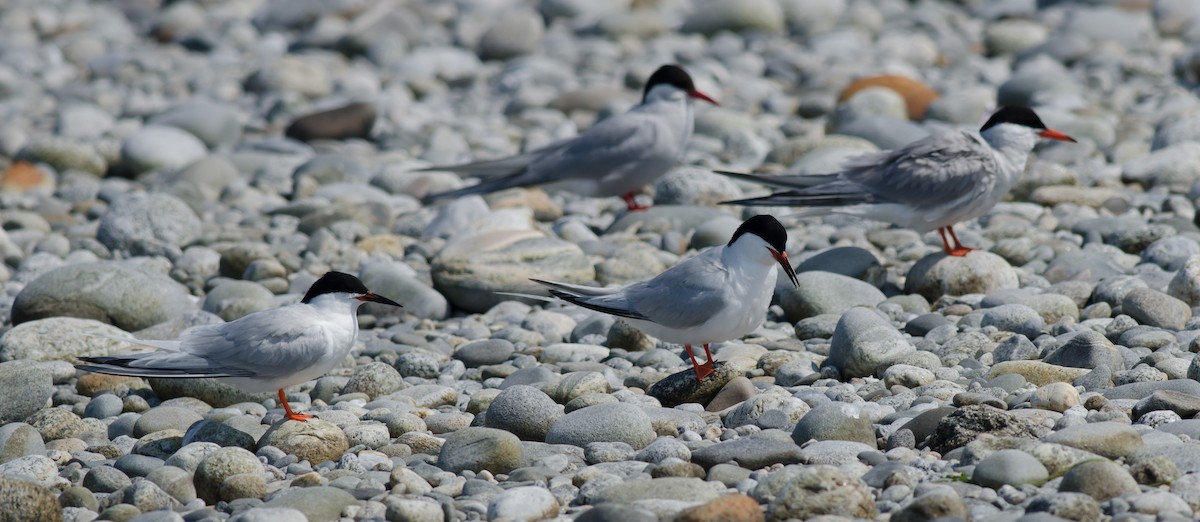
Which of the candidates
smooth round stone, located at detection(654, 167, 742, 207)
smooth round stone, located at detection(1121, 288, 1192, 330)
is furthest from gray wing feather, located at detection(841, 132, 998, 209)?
smooth round stone, located at detection(654, 167, 742, 207)

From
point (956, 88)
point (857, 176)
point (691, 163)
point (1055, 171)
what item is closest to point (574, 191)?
point (691, 163)

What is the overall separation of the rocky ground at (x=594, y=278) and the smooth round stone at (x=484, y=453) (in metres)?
0.01

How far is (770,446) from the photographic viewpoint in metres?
Answer: 3.92

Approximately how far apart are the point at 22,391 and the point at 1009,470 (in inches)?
131

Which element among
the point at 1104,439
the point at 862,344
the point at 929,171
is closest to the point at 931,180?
the point at 929,171

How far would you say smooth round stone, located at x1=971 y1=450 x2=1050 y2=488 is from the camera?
3598mm

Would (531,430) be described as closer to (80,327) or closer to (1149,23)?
(80,327)

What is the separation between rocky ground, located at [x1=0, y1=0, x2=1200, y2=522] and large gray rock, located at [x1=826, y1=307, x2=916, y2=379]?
0.5 inches

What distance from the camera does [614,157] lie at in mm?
7566

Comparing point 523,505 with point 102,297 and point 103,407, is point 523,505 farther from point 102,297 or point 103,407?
point 102,297

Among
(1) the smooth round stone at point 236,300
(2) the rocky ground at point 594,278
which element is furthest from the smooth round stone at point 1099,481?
(1) the smooth round stone at point 236,300

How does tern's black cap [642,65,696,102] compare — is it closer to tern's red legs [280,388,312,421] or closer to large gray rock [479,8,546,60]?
tern's red legs [280,388,312,421]

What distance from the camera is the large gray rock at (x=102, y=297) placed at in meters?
5.84

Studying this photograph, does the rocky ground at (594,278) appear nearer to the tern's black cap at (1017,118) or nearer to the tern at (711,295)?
the tern at (711,295)
